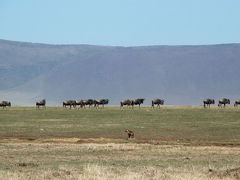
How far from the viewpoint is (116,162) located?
3108 centimetres

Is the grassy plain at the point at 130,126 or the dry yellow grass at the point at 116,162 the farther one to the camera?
the grassy plain at the point at 130,126

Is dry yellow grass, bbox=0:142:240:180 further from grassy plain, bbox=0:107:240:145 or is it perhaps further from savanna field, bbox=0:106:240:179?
grassy plain, bbox=0:107:240:145

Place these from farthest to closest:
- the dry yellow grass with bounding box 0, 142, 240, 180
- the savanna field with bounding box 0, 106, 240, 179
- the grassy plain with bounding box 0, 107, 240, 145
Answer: the grassy plain with bounding box 0, 107, 240, 145, the savanna field with bounding box 0, 106, 240, 179, the dry yellow grass with bounding box 0, 142, 240, 180

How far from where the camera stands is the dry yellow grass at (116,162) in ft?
79.9

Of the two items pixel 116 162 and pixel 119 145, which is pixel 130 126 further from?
pixel 116 162

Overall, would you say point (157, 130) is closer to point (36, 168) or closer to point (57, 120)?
point (57, 120)

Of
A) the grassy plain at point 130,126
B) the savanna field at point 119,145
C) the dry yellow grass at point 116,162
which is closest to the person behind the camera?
the dry yellow grass at point 116,162

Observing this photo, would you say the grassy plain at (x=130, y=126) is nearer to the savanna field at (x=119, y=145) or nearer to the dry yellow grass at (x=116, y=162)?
the savanna field at (x=119, y=145)

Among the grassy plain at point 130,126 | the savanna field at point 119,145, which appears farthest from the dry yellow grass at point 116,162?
the grassy plain at point 130,126

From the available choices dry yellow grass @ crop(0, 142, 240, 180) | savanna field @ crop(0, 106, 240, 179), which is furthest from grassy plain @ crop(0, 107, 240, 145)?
dry yellow grass @ crop(0, 142, 240, 180)

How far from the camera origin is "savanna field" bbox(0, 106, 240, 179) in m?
25.8

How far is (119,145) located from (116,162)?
1139 centimetres

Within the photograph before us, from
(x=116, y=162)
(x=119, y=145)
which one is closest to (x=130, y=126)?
(x=119, y=145)

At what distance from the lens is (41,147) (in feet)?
133
